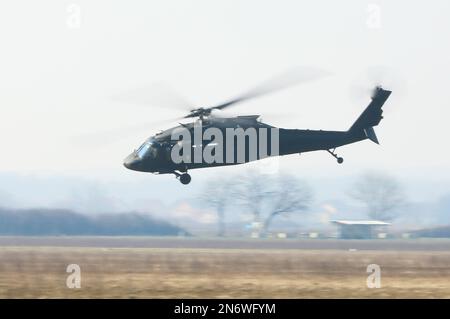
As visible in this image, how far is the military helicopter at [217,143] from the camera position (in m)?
49.2

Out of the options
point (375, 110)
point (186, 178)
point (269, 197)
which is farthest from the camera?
point (269, 197)

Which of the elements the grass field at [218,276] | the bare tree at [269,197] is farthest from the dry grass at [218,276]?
the bare tree at [269,197]

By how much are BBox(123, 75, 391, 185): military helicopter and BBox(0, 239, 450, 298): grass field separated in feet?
17.7

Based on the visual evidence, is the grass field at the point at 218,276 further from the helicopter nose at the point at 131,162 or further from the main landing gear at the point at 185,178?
the helicopter nose at the point at 131,162

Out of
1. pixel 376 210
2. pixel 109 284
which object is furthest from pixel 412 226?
pixel 109 284

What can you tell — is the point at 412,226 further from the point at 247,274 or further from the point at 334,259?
the point at 247,274

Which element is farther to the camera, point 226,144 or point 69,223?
point 69,223

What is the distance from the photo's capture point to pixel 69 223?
88.7m

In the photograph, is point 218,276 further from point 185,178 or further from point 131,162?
point 131,162

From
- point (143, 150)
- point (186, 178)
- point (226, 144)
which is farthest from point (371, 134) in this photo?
point (143, 150)

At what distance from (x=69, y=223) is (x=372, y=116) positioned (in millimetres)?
42863

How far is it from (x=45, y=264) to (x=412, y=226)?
8182cm

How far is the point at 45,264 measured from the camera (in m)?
45.6
